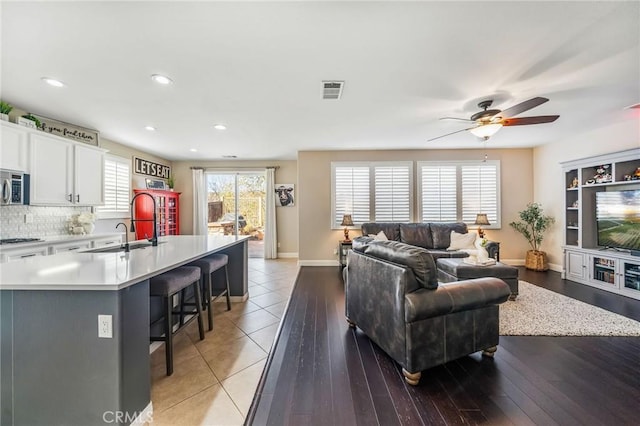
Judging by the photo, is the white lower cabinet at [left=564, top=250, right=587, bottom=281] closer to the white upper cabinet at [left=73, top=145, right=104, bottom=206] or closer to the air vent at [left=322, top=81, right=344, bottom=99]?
the air vent at [left=322, top=81, right=344, bottom=99]

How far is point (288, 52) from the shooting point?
207 cm

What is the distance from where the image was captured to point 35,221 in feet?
11.2

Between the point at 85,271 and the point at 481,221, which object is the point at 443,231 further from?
the point at 85,271

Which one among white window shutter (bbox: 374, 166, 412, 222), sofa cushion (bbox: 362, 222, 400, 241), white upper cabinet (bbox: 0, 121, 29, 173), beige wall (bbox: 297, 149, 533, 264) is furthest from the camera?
white window shutter (bbox: 374, 166, 412, 222)

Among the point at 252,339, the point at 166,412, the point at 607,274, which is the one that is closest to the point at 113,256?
the point at 166,412

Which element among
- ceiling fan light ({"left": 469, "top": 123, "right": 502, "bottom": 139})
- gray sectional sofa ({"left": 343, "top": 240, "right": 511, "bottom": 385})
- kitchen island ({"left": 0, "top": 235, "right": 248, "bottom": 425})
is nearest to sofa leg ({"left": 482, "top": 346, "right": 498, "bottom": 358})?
gray sectional sofa ({"left": 343, "top": 240, "right": 511, "bottom": 385})

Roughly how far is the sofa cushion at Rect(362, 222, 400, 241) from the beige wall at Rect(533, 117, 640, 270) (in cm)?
304

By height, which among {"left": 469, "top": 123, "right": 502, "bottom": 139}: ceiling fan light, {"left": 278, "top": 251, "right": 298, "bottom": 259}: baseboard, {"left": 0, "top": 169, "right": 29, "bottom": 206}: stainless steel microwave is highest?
{"left": 469, "top": 123, "right": 502, "bottom": 139}: ceiling fan light

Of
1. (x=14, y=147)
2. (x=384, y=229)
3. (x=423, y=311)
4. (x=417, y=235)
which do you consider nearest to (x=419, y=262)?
(x=423, y=311)

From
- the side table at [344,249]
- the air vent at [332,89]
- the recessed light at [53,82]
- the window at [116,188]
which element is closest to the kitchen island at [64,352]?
the recessed light at [53,82]

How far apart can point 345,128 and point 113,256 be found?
341 centimetres

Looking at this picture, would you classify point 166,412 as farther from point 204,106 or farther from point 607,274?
point 607,274

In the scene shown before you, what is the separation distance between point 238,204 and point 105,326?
5625mm

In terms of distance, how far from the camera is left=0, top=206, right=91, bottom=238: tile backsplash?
3.09 metres
